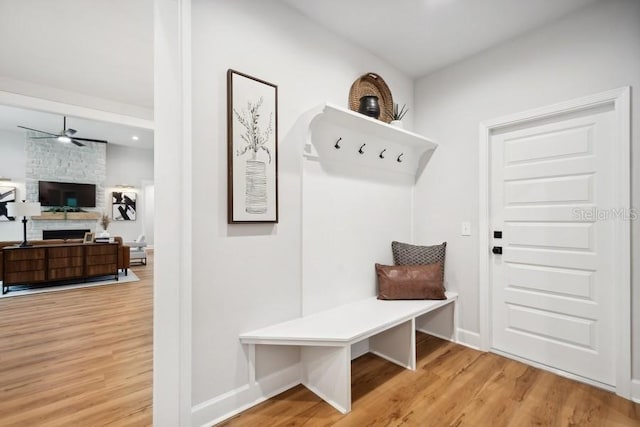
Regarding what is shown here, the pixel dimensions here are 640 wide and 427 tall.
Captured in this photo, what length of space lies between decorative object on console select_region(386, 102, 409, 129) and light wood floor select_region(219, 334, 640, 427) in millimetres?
2024

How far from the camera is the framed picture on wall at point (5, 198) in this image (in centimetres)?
664

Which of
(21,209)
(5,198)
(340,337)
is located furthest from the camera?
(5,198)

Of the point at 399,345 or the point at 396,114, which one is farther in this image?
the point at 396,114

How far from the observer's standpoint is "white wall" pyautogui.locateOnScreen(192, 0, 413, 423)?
1539 mm

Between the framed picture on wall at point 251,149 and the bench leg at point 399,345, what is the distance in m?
1.34

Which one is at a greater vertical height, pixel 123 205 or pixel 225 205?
pixel 123 205

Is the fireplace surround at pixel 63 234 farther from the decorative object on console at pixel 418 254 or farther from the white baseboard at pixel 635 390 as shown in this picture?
the white baseboard at pixel 635 390

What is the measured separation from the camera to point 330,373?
1736 mm

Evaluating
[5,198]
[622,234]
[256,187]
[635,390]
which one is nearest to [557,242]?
[622,234]

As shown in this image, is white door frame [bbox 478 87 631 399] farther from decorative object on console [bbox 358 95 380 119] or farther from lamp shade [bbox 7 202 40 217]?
lamp shade [bbox 7 202 40 217]

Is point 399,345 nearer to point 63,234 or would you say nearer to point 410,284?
point 410,284

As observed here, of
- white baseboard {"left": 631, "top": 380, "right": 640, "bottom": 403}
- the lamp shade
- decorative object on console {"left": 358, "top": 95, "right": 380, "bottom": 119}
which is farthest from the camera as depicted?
the lamp shade

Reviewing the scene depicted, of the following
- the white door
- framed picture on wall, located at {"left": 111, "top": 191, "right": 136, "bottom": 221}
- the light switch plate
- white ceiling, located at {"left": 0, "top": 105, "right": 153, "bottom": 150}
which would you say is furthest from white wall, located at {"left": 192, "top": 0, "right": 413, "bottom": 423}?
framed picture on wall, located at {"left": 111, "top": 191, "right": 136, "bottom": 221}

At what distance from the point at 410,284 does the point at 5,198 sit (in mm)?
9416
